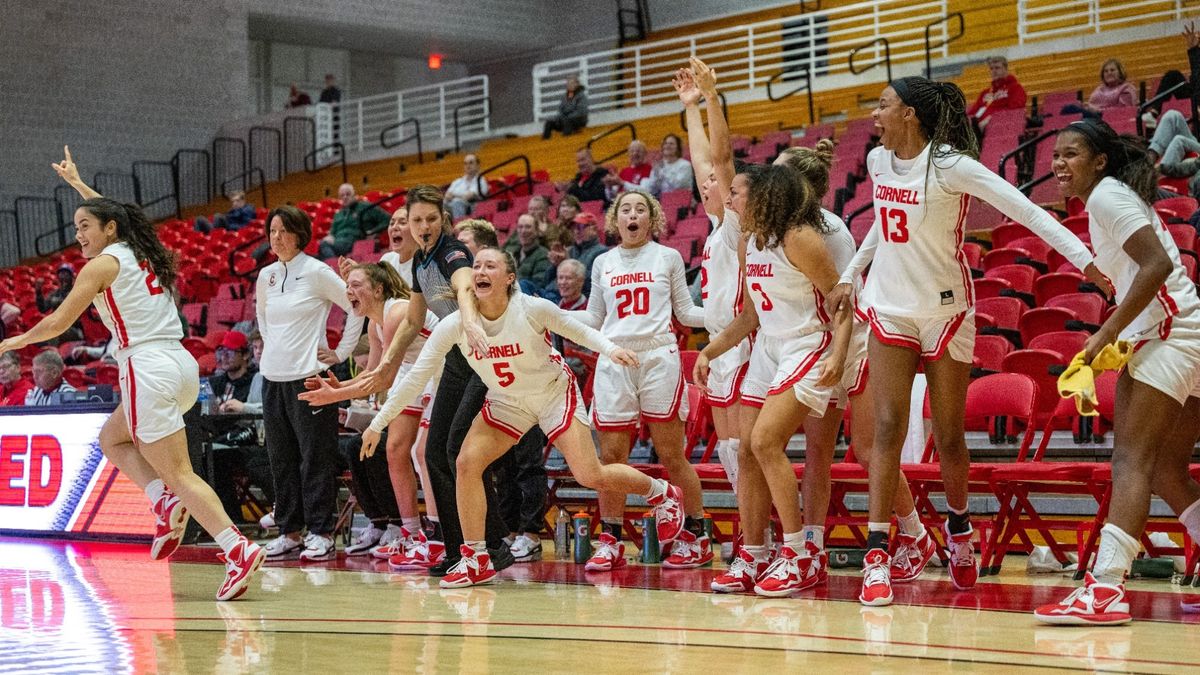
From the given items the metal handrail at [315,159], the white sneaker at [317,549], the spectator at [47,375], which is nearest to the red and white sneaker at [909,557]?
the white sneaker at [317,549]

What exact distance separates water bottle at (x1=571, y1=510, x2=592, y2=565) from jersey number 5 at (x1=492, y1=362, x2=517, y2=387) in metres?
1.27

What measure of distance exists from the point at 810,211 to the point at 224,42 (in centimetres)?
2133

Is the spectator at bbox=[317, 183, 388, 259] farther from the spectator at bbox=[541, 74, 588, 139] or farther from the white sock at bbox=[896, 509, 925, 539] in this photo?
the white sock at bbox=[896, 509, 925, 539]

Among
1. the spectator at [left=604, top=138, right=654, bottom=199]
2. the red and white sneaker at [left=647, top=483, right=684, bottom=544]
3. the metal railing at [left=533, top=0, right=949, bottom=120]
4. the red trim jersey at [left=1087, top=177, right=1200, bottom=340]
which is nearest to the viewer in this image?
the red trim jersey at [left=1087, top=177, right=1200, bottom=340]

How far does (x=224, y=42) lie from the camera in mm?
25219

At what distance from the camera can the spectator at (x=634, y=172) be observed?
47.2ft

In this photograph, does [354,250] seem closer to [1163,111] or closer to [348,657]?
[1163,111]

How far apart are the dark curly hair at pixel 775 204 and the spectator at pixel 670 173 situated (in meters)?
8.62

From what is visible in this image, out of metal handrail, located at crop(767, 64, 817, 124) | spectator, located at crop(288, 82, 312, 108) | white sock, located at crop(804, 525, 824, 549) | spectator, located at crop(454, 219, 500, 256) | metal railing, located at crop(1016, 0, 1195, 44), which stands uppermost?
spectator, located at crop(288, 82, 312, 108)

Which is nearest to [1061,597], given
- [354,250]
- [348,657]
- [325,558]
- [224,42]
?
[348,657]

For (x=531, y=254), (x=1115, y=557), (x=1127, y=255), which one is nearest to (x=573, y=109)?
(x=531, y=254)

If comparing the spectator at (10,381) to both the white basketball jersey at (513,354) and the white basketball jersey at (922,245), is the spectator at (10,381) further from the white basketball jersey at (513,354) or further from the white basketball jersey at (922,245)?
the white basketball jersey at (922,245)

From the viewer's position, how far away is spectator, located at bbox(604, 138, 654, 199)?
1439 cm

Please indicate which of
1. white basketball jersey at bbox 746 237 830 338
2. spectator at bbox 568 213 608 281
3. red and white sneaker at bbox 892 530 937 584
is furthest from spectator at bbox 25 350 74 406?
red and white sneaker at bbox 892 530 937 584
